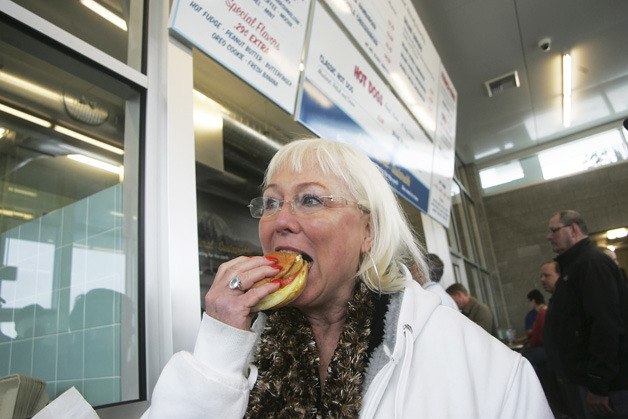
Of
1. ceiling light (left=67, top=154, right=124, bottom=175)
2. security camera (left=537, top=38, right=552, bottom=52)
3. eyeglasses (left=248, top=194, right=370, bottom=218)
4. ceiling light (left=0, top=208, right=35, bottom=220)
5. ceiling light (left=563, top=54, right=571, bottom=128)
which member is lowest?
eyeglasses (left=248, top=194, right=370, bottom=218)

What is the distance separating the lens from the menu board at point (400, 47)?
3.04 meters

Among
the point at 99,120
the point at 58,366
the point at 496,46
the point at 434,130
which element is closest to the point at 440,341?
the point at 58,366

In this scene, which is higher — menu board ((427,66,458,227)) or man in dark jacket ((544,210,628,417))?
menu board ((427,66,458,227))

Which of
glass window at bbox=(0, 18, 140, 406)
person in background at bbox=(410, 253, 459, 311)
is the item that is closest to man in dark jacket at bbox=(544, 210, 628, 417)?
person in background at bbox=(410, 253, 459, 311)

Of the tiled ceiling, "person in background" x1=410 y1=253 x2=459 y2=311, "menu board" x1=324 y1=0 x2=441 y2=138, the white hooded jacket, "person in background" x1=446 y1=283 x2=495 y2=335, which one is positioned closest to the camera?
the white hooded jacket

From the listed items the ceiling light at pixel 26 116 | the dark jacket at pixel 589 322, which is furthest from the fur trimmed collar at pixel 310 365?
the dark jacket at pixel 589 322

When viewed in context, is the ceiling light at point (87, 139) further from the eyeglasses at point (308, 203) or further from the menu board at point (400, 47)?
the menu board at point (400, 47)

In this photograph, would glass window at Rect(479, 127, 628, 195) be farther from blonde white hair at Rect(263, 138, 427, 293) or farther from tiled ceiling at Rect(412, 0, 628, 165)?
blonde white hair at Rect(263, 138, 427, 293)

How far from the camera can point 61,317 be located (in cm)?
131

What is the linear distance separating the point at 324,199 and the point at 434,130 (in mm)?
3400

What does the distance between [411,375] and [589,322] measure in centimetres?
234

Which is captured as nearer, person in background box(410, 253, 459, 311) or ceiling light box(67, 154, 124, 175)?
ceiling light box(67, 154, 124, 175)

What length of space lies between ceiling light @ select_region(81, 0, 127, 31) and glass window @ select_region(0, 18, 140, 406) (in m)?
0.36

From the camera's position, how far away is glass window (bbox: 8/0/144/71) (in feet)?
5.09
